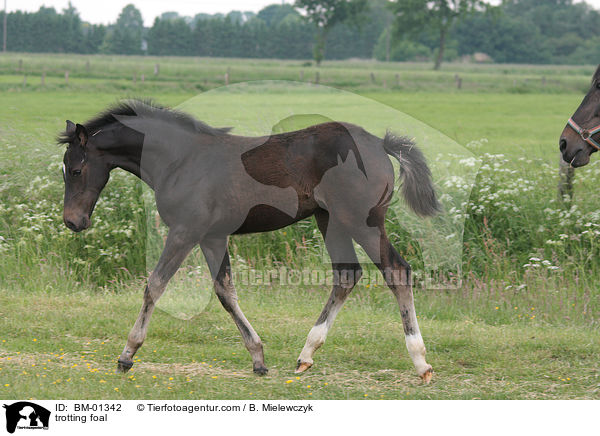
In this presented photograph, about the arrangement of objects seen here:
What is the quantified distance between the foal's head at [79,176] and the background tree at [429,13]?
65.0 m

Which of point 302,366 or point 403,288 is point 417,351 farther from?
point 302,366

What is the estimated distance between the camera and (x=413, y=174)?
4965mm

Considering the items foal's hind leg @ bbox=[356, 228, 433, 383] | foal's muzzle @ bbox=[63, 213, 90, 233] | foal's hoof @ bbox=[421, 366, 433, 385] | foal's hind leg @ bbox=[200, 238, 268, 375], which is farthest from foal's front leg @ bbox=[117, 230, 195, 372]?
foal's hoof @ bbox=[421, 366, 433, 385]

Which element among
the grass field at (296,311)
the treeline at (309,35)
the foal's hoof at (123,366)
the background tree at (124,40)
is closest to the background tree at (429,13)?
the treeline at (309,35)

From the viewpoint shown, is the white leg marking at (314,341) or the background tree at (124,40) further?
the background tree at (124,40)

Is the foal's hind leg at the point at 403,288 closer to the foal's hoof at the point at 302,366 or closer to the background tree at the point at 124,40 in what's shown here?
the foal's hoof at the point at 302,366

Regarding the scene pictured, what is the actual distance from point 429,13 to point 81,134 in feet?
223

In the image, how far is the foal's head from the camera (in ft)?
15.5

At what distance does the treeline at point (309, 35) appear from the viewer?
55281mm

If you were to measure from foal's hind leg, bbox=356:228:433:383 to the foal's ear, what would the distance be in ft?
6.71

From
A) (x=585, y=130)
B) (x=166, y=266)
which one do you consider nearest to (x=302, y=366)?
(x=166, y=266)

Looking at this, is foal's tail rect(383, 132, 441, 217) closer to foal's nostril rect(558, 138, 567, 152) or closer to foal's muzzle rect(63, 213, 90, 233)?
foal's nostril rect(558, 138, 567, 152)

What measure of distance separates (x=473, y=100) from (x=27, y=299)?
98.9ft

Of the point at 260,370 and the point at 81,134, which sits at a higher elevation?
the point at 81,134
